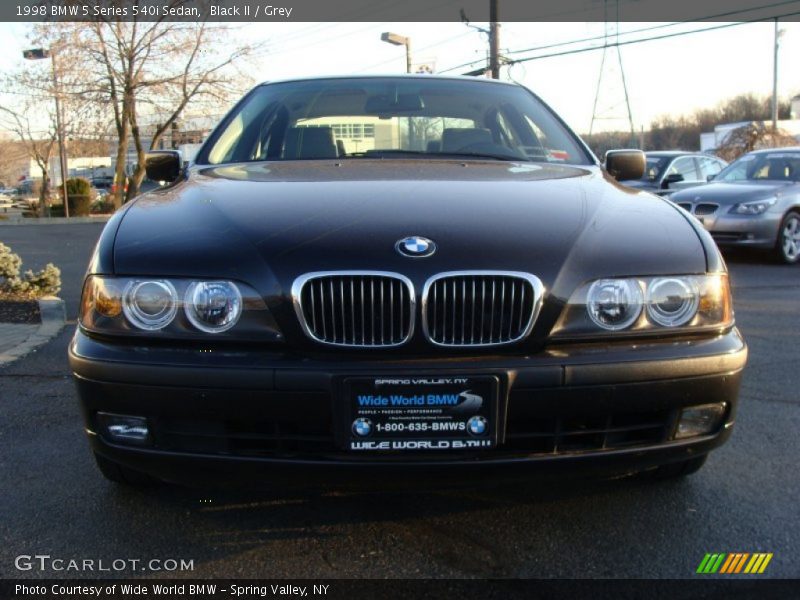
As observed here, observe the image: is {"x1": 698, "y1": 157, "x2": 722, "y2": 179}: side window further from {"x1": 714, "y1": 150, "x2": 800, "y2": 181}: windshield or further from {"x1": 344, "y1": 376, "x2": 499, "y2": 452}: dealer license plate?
{"x1": 344, "y1": 376, "x2": 499, "y2": 452}: dealer license plate

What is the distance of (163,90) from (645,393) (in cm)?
2587

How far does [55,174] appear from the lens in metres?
56.4

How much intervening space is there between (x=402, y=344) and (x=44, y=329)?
473 cm

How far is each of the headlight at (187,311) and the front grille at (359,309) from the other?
0.12m

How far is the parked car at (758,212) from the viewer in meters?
9.87

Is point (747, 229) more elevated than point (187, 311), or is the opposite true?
point (187, 311)

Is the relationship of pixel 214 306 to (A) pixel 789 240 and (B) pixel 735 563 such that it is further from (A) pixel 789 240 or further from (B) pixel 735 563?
(A) pixel 789 240

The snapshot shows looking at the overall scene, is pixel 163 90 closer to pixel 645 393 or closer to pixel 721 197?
pixel 721 197

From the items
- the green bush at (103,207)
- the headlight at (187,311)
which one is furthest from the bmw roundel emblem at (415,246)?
the green bush at (103,207)

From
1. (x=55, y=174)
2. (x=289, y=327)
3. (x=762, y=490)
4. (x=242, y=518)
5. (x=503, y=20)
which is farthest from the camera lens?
(x=55, y=174)

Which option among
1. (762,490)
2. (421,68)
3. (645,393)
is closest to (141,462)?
(645,393)

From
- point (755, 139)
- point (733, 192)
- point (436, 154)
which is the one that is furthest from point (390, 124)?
point (755, 139)

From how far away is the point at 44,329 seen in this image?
5.96m

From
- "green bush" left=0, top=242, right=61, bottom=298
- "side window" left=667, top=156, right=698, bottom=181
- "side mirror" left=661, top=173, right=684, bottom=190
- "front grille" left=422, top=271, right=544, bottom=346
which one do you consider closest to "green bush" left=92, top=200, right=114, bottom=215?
"side window" left=667, top=156, right=698, bottom=181
